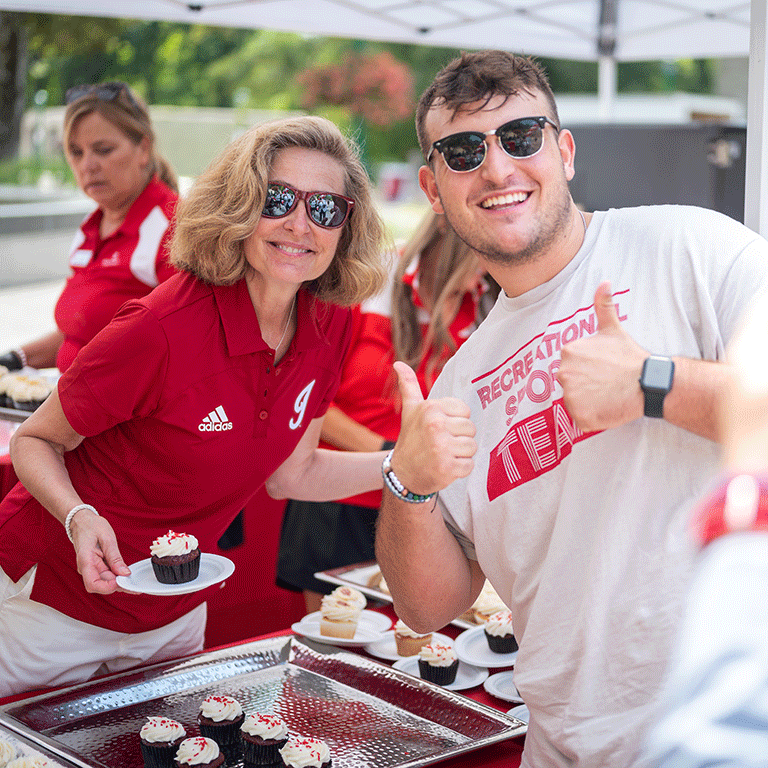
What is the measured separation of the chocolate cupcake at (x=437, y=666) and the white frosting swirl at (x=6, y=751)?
0.92 m

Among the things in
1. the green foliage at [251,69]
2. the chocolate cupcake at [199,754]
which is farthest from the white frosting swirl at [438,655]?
the green foliage at [251,69]

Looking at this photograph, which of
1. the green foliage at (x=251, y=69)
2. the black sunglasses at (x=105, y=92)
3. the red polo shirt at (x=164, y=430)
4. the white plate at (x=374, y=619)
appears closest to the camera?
the red polo shirt at (x=164, y=430)

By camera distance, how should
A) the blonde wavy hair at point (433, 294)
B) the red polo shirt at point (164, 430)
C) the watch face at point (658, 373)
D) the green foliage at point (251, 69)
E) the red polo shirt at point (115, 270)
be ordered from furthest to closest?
1. the green foliage at point (251, 69)
2. the red polo shirt at point (115, 270)
3. the blonde wavy hair at point (433, 294)
4. the red polo shirt at point (164, 430)
5. the watch face at point (658, 373)

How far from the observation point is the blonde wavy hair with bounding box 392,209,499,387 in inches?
143

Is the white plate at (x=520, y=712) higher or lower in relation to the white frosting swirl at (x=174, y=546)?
lower

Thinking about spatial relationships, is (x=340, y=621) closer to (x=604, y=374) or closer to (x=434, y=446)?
(x=434, y=446)

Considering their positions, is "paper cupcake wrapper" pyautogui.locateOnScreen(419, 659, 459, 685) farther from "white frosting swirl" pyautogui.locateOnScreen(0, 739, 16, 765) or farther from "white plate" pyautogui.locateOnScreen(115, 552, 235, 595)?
"white frosting swirl" pyautogui.locateOnScreen(0, 739, 16, 765)

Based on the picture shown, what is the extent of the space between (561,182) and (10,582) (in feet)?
5.26

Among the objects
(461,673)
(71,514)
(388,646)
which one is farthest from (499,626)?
(71,514)

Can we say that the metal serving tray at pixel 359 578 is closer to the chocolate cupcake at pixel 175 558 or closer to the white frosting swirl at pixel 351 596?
the white frosting swirl at pixel 351 596

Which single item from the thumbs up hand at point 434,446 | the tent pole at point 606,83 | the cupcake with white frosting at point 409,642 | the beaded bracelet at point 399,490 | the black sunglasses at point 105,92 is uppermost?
the tent pole at point 606,83

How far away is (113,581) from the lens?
2.02 metres

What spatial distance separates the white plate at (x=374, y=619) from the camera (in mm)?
2594

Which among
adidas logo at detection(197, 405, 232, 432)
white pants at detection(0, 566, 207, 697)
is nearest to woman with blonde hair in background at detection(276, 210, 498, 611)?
→ white pants at detection(0, 566, 207, 697)
